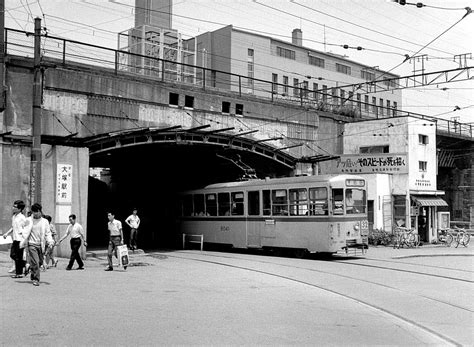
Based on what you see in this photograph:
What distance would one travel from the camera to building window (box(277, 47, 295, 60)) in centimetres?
7169

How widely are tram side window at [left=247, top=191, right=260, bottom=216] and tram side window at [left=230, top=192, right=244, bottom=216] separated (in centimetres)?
48

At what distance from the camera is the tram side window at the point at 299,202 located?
2116 cm

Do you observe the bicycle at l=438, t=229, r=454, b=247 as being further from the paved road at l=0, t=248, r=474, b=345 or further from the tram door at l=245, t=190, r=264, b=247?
the paved road at l=0, t=248, r=474, b=345

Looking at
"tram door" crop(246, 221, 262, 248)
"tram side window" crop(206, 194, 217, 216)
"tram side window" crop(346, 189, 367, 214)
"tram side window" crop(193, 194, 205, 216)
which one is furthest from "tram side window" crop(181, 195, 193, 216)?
"tram side window" crop(346, 189, 367, 214)

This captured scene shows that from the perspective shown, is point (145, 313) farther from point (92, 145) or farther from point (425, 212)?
point (425, 212)

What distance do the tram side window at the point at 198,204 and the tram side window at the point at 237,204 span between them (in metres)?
2.50

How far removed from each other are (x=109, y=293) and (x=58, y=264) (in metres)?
6.80

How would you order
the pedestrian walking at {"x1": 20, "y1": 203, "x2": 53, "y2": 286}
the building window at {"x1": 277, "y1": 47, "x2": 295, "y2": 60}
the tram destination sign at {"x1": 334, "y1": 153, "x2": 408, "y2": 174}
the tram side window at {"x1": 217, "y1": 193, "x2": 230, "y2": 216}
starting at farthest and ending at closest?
the building window at {"x1": 277, "y1": 47, "x2": 295, "y2": 60}, the tram destination sign at {"x1": 334, "y1": 153, "x2": 408, "y2": 174}, the tram side window at {"x1": 217, "y1": 193, "x2": 230, "y2": 216}, the pedestrian walking at {"x1": 20, "y1": 203, "x2": 53, "y2": 286}

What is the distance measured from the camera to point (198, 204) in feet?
88.7

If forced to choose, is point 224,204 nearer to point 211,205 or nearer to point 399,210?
point 211,205

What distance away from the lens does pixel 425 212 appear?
33.5 m

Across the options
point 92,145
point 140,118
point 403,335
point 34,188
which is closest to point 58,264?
point 34,188

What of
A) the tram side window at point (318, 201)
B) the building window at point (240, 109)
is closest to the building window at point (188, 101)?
the building window at point (240, 109)

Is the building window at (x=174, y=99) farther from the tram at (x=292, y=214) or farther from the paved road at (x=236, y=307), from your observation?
the paved road at (x=236, y=307)
